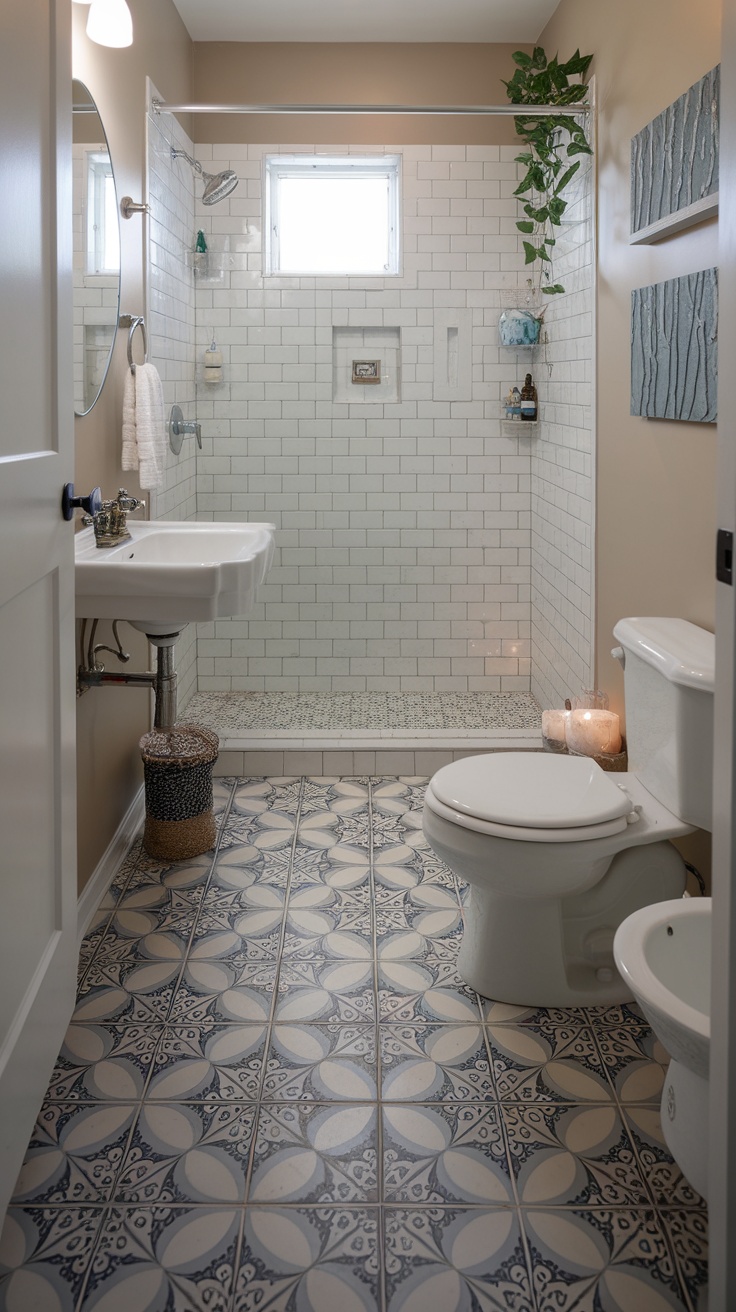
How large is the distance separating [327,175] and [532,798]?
3453 mm

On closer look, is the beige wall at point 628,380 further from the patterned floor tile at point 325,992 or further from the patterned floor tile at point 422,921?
the patterned floor tile at point 325,992

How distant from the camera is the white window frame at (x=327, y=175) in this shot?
468 centimetres

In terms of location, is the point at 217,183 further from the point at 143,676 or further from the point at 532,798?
the point at 532,798

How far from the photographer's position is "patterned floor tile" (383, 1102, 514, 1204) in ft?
6.02

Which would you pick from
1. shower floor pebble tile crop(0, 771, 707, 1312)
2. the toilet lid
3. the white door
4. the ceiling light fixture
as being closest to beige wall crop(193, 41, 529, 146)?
the ceiling light fixture

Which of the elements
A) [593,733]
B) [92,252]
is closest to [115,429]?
[92,252]

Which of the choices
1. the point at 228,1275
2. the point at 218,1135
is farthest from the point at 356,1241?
the point at 218,1135

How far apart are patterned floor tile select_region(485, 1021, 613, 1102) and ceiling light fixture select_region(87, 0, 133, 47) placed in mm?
2605

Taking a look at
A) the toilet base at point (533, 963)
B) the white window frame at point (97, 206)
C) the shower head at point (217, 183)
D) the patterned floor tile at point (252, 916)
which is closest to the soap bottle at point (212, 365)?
the shower head at point (217, 183)

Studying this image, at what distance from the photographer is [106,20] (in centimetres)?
278

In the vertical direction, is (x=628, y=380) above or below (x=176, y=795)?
above

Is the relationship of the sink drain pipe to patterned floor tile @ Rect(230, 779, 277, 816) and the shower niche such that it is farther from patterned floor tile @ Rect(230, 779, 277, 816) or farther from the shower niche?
the shower niche

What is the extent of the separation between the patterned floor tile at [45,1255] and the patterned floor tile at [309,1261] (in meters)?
0.25

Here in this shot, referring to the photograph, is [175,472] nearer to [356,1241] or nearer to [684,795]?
[684,795]
